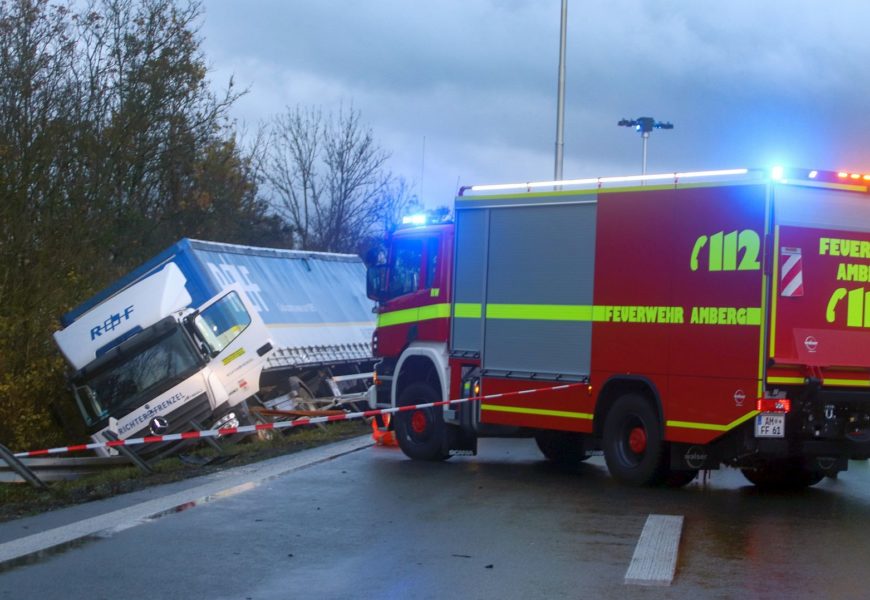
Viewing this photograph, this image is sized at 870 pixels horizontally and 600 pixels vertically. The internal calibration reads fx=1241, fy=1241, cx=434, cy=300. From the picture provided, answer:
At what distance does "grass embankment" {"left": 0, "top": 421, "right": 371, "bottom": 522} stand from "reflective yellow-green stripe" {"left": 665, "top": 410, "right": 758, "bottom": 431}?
17.3 ft

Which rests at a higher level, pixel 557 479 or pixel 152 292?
pixel 152 292

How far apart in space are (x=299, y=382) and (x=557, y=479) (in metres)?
9.93

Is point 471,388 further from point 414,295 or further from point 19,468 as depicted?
point 19,468

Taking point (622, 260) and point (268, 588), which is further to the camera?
point (622, 260)

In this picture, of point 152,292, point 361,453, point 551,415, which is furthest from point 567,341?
point 152,292

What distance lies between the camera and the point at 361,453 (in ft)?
52.3

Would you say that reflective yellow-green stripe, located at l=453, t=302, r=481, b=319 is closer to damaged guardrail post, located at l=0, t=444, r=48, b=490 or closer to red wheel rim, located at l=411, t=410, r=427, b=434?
red wheel rim, located at l=411, t=410, r=427, b=434

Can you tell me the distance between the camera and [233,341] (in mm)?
18344

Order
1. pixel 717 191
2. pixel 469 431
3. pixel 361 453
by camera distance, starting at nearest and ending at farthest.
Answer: pixel 717 191
pixel 469 431
pixel 361 453

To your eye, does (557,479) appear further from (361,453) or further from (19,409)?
(19,409)

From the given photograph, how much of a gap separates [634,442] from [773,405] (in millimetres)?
1814

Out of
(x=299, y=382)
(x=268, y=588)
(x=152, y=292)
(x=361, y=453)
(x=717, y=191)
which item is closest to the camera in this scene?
(x=268, y=588)

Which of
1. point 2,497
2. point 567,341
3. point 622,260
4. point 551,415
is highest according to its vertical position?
point 622,260

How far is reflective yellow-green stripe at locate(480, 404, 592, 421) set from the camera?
1303cm
